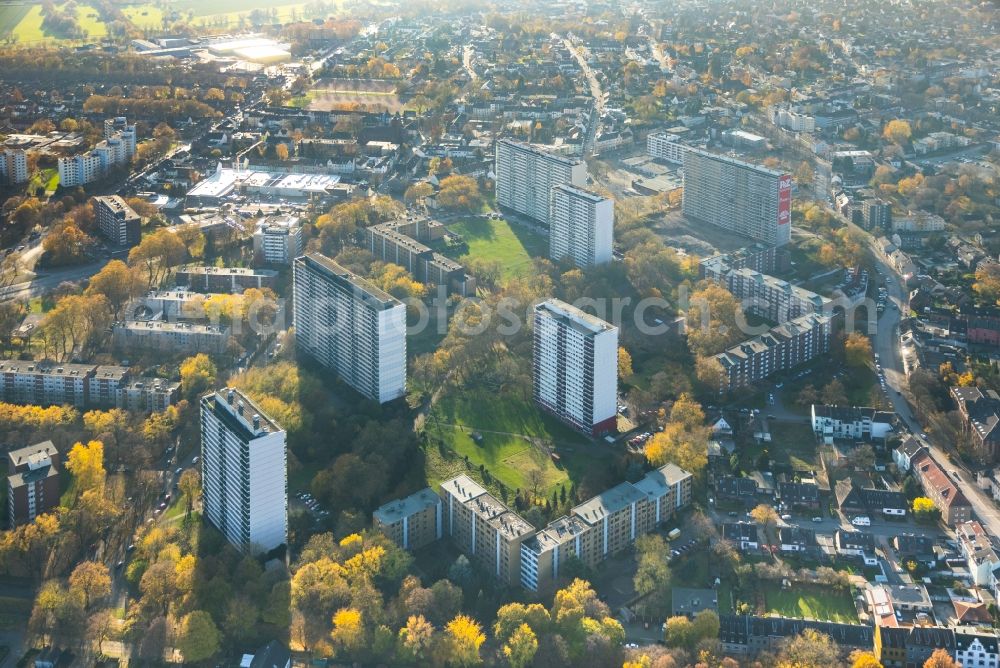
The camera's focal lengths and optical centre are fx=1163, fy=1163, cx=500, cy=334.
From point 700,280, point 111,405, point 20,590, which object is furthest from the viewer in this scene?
point 700,280

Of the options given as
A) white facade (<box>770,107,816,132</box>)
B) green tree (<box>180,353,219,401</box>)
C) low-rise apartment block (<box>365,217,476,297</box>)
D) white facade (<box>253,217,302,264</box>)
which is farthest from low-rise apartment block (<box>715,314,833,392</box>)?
white facade (<box>770,107,816,132</box>)

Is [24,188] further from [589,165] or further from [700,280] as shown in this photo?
[700,280]

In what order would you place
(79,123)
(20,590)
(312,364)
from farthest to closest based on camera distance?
(79,123), (312,364), (20,590)

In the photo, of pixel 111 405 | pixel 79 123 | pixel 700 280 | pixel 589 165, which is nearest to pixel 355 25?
pixel 79 123

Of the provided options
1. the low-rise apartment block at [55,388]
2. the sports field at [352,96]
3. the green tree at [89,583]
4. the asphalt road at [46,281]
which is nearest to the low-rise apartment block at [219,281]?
the asphalt road at [46,281]

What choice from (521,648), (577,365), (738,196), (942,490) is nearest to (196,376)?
(577,365)

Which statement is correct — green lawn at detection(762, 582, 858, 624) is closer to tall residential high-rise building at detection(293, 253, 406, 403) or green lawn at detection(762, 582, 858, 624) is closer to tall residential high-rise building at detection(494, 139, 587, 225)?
tall residential high-rise building at detection(293, 253, 406, 403)

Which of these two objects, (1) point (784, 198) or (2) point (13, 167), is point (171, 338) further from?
(1) point (784, 198)

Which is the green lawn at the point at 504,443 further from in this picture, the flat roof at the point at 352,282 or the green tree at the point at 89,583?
the green tree at the point at 89,583

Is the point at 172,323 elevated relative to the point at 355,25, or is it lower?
lower
